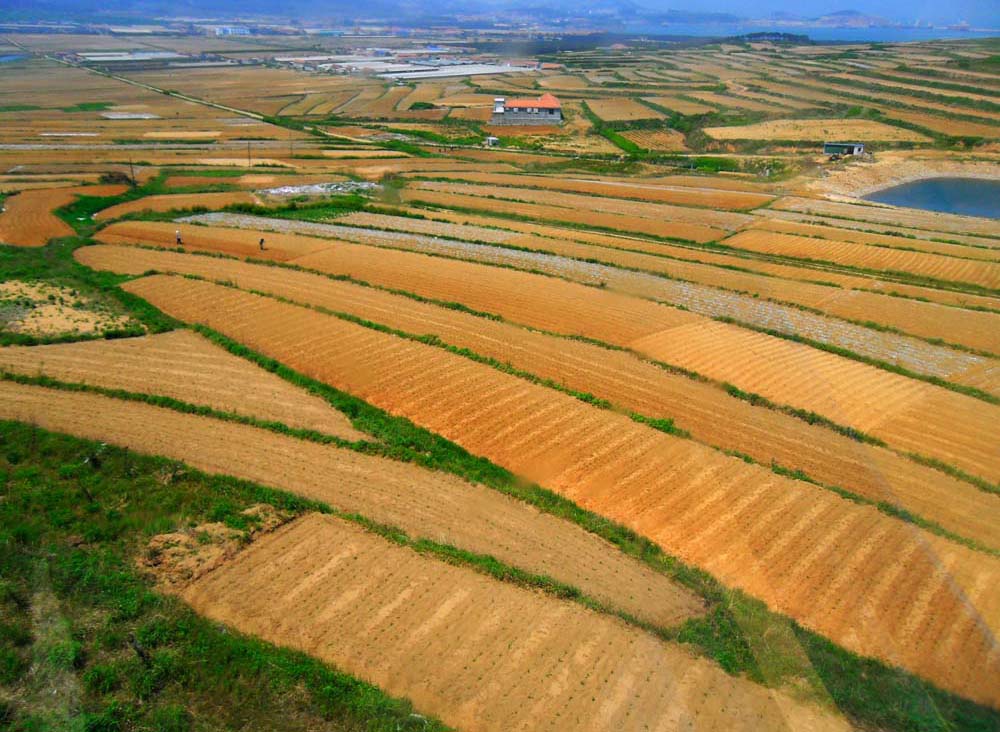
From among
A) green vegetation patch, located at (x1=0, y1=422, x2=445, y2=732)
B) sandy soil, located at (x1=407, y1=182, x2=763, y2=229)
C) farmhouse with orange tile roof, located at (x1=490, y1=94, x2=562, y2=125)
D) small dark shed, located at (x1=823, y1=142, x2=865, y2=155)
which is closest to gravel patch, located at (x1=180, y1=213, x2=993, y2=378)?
sandy soil, located at (x1=407, y1=182, x2=763, y2=229)

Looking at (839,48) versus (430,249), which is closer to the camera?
(430,249)

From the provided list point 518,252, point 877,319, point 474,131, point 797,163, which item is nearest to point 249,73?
point 474,131

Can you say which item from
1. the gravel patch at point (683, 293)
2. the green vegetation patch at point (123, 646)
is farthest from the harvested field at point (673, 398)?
the green vegetation patch at point (123, 646)

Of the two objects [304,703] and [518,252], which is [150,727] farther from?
[518,252]

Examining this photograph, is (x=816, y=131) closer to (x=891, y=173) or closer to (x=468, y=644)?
(x=891, y=173)

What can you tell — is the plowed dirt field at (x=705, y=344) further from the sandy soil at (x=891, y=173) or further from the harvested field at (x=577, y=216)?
the sandy soil at (x=891, y=173)

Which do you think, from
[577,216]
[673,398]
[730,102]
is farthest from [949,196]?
[673,398]
